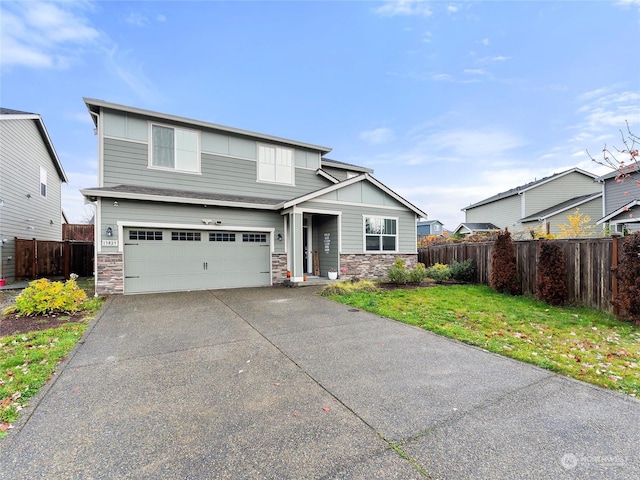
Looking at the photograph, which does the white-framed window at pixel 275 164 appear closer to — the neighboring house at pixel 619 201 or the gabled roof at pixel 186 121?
the gabled roof at pixel 186 121

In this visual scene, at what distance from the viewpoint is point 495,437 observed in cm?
237

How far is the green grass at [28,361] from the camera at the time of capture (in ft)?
9.53

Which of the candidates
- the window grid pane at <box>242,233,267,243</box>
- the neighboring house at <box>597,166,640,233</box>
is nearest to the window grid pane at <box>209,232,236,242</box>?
the window grid pane at <box>242,233,267,243</box>

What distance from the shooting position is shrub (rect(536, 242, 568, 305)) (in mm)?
7422

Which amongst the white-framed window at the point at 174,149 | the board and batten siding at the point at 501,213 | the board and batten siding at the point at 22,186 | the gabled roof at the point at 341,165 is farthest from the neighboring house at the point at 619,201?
the board and batten siding at the point at 22,186

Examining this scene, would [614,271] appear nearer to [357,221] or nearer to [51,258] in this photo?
[357,221]

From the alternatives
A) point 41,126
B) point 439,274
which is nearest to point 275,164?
point 439,274

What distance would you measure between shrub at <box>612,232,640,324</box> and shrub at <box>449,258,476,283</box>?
5.33 meters

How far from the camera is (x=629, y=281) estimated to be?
234 inches

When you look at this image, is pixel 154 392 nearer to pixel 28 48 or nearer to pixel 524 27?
pixel 524 27

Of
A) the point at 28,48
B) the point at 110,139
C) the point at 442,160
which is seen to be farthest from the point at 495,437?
the point at 442,160

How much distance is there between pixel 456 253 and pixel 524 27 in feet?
26.4

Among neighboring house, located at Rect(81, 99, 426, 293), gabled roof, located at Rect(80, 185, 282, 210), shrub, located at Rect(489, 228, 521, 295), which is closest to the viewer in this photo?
gabled roof, located at Rect(80, 185, 282, 210)

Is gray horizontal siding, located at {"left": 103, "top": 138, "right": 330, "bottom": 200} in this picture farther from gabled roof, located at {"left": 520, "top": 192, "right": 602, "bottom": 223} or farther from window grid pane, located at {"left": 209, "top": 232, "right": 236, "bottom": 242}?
gabled roof, located at {"left": 520, "top": 192, "right": 602, "bottom": 223}
